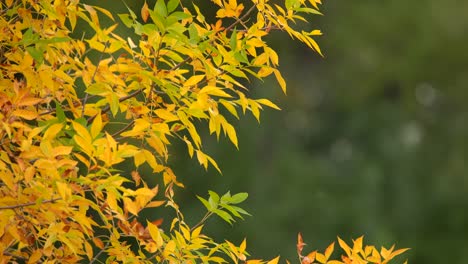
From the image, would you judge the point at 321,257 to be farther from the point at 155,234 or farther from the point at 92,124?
the point at 92,124

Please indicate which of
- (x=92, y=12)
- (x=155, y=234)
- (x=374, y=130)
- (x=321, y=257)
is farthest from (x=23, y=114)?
(x=374, y=130)

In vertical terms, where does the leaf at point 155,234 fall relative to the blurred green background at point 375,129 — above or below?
above

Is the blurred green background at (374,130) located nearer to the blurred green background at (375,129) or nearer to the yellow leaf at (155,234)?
the blurred green background at (375,129)

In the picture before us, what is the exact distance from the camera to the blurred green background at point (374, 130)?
6562mm

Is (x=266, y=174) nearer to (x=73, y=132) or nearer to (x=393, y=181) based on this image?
(x=393, y=181)

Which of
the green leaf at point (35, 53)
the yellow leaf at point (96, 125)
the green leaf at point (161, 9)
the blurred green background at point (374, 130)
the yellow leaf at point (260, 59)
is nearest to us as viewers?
the yellow leaf at point (96, 125)

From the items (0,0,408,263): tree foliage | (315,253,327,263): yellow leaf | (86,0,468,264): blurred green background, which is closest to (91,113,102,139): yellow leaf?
(0,0,408,263): tree foliage

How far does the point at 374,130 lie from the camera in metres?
6.89

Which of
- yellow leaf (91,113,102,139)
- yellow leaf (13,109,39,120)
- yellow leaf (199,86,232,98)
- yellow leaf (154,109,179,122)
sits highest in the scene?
yellow leaf (91,113,102,139)

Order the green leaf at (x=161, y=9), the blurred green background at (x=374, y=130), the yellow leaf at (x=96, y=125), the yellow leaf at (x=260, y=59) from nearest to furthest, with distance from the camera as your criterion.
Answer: the yellow leaf at (x=96, y=125) → the green leaf at (x=161, y=9) → the yellow leaf at (x=260, y=59) → the blurred green background at (x=374, y=130)

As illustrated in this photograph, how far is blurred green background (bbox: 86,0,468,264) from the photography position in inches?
258

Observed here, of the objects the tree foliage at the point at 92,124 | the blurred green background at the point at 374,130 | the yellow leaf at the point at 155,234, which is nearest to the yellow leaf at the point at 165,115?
the tree foliage at the point at 92,124

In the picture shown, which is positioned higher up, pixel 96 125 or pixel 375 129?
pixel 96 125

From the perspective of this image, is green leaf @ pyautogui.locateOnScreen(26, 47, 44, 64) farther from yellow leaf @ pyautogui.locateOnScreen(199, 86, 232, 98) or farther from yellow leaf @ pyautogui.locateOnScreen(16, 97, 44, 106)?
yellow leaf @ pyautogui.locateOnScreen(199, 86, 232, 98)
